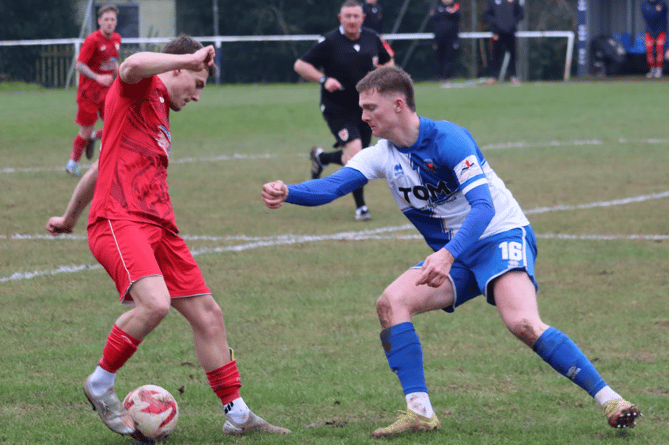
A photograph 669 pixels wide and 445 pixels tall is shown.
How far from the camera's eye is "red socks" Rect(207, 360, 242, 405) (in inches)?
163

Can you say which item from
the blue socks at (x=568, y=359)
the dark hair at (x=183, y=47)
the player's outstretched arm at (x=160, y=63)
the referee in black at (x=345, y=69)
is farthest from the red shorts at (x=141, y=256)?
the referee in black at (x=345, y=69)

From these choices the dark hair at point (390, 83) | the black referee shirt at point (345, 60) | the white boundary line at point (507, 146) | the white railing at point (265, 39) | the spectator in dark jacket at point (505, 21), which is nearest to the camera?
the dark hair at point (390, 83)

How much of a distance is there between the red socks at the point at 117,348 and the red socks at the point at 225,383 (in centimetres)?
44

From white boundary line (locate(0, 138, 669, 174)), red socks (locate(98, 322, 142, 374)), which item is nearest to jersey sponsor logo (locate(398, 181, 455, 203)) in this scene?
red socks (locate(98, 322, 142, 374))

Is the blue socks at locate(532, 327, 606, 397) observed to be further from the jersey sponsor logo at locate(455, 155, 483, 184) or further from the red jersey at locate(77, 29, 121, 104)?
the red jersey at locate(77, 29, 121, 104)

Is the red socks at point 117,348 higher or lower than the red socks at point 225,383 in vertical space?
higher

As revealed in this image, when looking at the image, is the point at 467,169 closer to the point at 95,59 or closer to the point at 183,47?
the point at 183,47

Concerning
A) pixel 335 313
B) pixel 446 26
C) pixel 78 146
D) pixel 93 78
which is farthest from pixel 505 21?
pixel 335 313

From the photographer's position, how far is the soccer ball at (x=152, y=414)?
3.95 metres

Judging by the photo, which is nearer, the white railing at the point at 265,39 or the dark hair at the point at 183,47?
the dark hair at the point at 183,47

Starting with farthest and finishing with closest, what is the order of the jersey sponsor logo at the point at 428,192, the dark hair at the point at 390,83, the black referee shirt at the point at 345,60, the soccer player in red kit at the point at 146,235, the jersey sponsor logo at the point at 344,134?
the black referee shirt at the point at 345,60 < the jersey sponsor logo at the point at 344,134 < the jersey sponsor logo at the point at 428,192 < the dark hair at the point at 390,83 < the soccer player in red kit at the point at 146,235

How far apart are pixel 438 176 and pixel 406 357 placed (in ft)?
2.80

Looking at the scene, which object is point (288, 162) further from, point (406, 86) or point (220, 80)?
point (220, 80)

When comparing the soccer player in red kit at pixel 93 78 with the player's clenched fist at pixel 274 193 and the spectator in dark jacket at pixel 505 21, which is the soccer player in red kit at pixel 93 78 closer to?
the player's clenched fist at pixel 274 193
